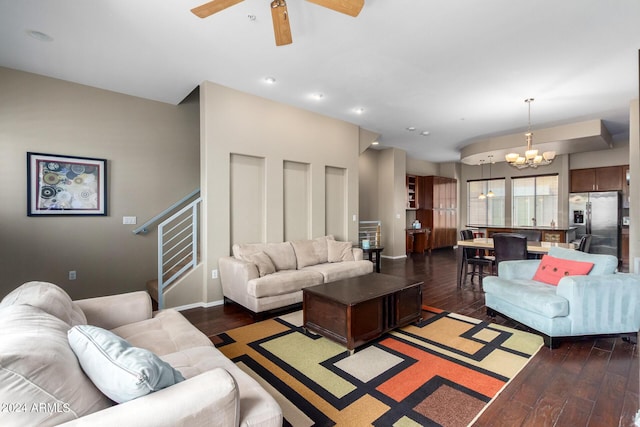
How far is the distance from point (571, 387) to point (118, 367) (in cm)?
288

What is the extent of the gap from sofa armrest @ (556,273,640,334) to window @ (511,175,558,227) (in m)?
6.30

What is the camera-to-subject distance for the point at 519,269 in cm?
370

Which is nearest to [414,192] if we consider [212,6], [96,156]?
[96,156]

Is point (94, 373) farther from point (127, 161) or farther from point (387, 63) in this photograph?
point (127, 161)

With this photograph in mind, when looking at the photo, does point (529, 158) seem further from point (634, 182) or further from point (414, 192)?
point (414, 192)

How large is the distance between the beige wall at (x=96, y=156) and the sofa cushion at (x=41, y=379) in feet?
11.8

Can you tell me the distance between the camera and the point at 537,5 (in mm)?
2535

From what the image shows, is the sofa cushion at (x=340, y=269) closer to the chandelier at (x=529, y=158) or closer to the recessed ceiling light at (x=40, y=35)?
the chandelier at (x=529, y=158)

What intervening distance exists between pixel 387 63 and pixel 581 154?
742cm

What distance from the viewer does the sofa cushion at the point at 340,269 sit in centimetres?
421

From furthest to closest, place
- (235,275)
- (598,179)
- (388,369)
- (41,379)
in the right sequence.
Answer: (598,179)
(235,275)
(388,369)
(41,379)

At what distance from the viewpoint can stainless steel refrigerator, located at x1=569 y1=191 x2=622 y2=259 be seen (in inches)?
274


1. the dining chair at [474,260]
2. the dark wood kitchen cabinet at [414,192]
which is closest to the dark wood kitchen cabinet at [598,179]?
the dark wood kitchen cabinet at [414,192]

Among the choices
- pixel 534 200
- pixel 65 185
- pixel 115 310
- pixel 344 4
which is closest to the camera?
pixel 344 4
